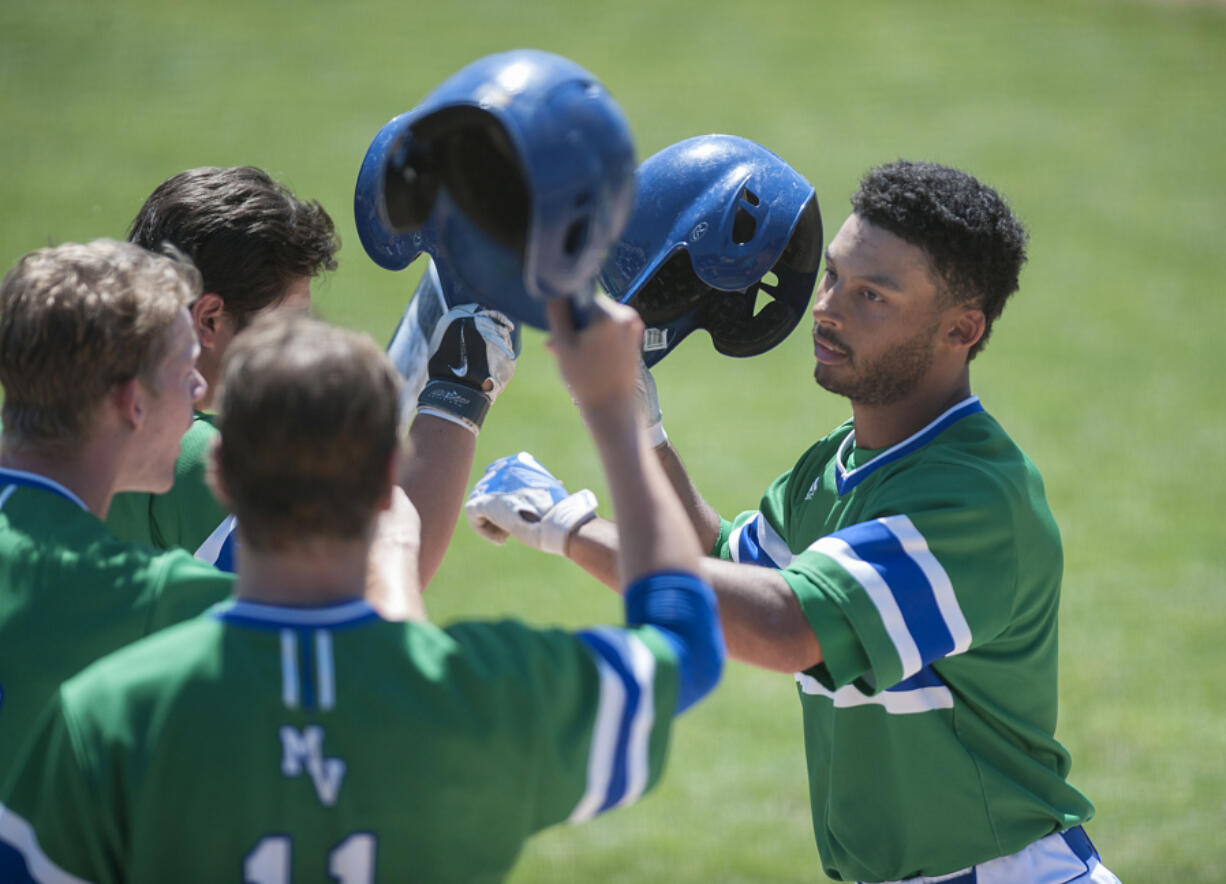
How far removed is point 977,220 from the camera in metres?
3.26

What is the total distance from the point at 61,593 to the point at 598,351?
3.08 feet

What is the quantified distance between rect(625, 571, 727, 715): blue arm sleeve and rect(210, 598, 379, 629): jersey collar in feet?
1.30

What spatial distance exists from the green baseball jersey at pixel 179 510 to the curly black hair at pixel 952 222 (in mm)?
1691

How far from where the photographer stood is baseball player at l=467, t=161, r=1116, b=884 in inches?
107

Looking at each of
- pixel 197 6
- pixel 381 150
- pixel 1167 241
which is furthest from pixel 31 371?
pixel 197 6

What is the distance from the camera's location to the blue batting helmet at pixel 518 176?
1.98m

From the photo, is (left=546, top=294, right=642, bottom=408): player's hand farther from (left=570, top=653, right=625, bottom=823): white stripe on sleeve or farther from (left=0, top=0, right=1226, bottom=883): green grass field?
(left=0, top=0, right=1226, bottom=883): green grass field

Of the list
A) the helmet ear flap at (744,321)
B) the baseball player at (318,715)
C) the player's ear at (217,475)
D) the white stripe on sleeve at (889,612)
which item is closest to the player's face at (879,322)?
the helmet ear flap at (744,321)

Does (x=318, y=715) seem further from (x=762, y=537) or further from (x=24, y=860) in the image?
(x=762, y=537)

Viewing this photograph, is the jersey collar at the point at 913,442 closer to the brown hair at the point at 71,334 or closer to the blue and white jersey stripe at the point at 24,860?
the brown hair at the point at 71,334

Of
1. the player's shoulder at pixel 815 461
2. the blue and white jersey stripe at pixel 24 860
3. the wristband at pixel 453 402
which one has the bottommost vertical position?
the blue and white jersey stripe at pixel 24 860

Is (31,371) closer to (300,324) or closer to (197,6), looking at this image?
(300,324)

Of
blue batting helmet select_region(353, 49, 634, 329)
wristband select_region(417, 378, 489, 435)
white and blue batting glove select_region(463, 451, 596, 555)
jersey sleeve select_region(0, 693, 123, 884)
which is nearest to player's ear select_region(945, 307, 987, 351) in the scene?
white and blue batting glove select_region(463, 451, 596, 555)

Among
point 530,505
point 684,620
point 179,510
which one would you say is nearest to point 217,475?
point 684,620
